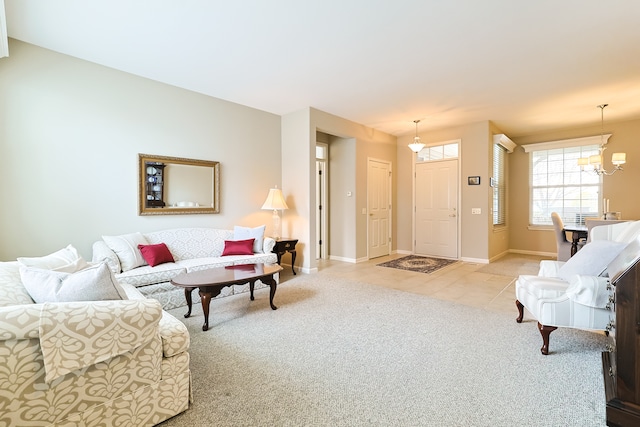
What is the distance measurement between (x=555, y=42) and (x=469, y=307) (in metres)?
2.90

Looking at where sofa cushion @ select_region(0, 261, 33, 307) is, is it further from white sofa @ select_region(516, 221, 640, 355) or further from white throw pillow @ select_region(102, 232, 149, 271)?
white sofa @ select_region(516, 221, 640, 355)

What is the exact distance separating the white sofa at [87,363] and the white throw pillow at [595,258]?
297 centimetres

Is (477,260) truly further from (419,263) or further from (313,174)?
(313,174)

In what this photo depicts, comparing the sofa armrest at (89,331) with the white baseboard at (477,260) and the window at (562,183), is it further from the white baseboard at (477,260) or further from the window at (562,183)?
the window at (562,183)

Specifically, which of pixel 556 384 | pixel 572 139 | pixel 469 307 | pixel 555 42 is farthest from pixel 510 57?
pixel 572 139

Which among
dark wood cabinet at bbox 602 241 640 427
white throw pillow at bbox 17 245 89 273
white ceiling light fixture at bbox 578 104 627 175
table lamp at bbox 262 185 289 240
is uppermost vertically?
white ceiling light fixture at bbox 578 104 627 175

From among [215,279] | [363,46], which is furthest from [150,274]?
[363,46]

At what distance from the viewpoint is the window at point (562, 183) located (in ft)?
20.0

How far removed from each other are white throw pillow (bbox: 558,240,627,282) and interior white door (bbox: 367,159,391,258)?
395 centimetres

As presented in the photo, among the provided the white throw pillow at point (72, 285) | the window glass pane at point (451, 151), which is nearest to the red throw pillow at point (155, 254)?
the white throw pillow at point (72, 285)

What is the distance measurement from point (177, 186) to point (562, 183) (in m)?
7.65

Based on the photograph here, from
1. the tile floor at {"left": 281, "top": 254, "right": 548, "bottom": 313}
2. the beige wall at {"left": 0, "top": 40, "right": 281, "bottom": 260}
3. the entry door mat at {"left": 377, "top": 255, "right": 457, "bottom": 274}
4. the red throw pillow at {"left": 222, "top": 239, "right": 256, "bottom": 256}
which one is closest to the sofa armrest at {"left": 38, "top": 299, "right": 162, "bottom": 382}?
the beige wall at {"left": 0, "top": 40, "right": 281, "bottom": 260}

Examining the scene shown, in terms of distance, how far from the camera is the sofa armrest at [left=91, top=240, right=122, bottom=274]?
10.3 ft

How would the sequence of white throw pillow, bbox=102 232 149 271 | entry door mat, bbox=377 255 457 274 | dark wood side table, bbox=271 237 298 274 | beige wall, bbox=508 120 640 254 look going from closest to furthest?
white throw pillow, bbox=102 232 149 271
dark wood side table, bbox=271 237 298 274
entry door mat, bbox=377 255 457 274
beige wall, bbox=508 120 640 254
